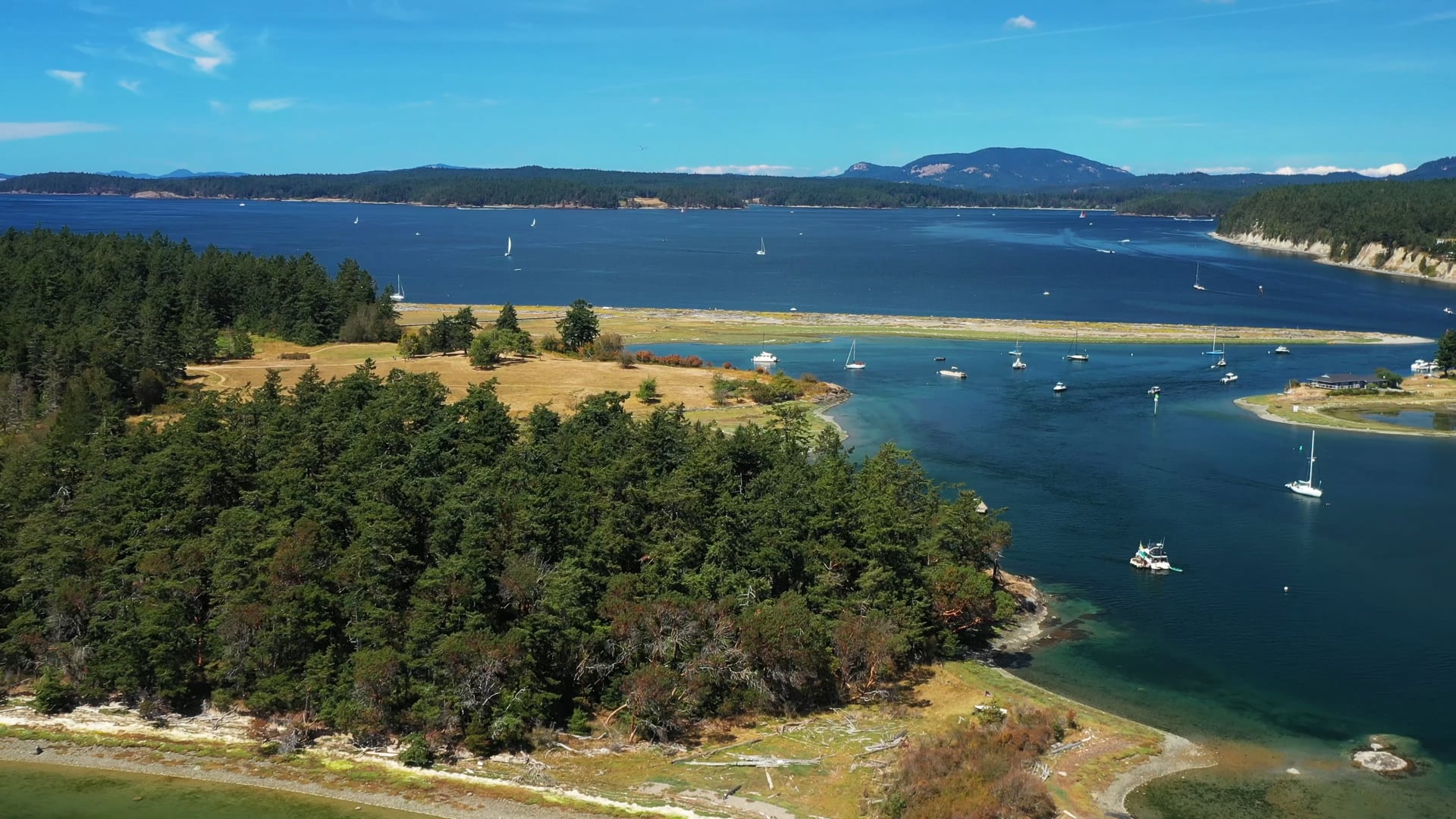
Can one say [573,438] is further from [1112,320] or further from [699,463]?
[1112,320]

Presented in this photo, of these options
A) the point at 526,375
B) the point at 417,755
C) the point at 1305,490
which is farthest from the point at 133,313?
the point at 1305,490

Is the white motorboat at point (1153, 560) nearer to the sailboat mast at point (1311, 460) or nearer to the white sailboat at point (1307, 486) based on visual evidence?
the white sailboat at point (1307, 486)

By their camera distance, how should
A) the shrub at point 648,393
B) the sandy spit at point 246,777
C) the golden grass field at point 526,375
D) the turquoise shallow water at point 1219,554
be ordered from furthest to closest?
the shrub at point 648,393, the golden grass field at point 526,375, the turquoise shallow water at point 1219,554, the sandy spit at point 246,777

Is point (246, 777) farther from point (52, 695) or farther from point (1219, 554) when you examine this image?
point (1219, 554)

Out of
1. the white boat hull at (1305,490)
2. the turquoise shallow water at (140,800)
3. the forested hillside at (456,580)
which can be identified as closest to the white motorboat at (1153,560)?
the forested hillside at (456,580)

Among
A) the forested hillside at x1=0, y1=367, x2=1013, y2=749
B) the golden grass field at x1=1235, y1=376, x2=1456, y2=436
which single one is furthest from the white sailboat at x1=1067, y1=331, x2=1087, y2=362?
the forested hillside at x1=0, y1=367, x2=1013, y2=749
